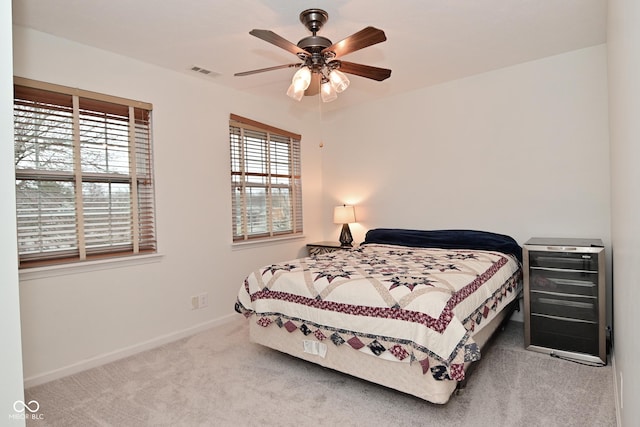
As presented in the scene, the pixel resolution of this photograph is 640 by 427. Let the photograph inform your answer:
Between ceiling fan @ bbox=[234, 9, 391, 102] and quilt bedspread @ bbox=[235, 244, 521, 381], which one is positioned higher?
ceiling fan @ bbox=[234, 9, 391, 102]

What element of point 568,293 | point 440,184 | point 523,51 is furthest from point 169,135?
point 568,293

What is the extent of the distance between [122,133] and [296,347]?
225cm

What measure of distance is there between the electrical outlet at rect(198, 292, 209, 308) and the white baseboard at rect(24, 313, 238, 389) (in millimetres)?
178

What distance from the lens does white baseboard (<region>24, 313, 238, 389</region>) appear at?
2486 millimetres

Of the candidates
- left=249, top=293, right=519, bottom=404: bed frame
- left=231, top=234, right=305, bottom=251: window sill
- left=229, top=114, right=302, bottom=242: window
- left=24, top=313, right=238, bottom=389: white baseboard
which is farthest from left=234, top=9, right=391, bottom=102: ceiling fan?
left=24, top=313, right=238, bottom=389: white baseboard

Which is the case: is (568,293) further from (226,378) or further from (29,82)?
(29,82)

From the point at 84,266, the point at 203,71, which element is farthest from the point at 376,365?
the point at 203,71

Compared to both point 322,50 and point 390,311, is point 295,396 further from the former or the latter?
point 322,50

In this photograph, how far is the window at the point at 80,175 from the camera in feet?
8.12

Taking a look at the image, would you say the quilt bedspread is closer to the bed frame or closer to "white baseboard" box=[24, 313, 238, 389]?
the bed frame

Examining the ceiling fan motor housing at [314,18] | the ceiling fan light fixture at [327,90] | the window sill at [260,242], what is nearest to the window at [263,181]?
the window sill at [260,242]

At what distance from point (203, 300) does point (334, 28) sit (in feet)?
8.94

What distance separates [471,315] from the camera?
2.17 m

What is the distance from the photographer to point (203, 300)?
11.6 ft
